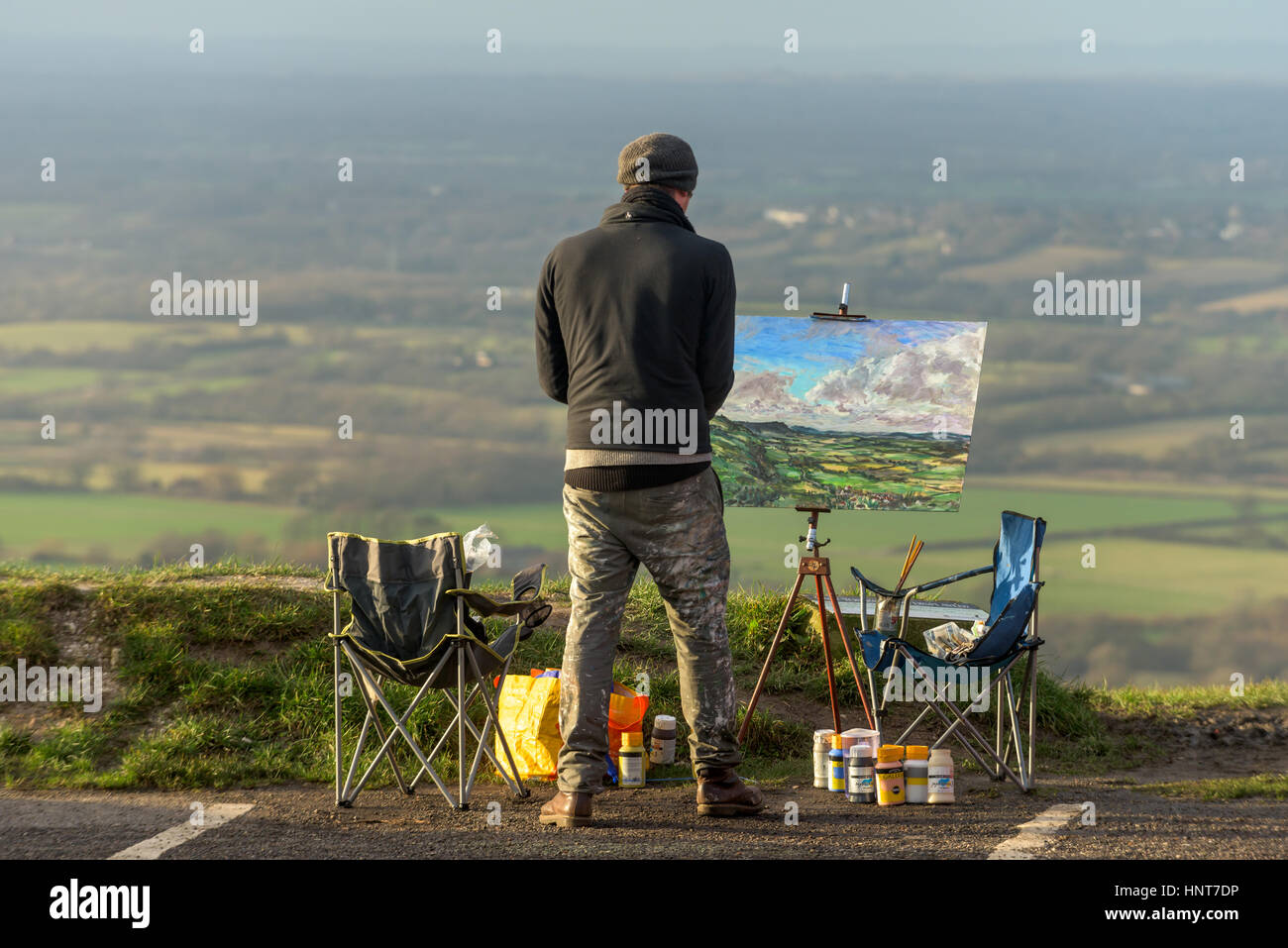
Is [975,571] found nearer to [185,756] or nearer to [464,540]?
[464,540]

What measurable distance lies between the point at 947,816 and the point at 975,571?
1091 mm

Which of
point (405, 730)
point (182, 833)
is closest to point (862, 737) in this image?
point (405, 730)

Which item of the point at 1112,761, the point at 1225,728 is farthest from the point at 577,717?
the point at 1225,728

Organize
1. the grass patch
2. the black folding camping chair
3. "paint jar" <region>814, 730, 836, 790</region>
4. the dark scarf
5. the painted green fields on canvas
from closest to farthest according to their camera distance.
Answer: the dark scarf, the black folding camping chair, "paint jar" <region>814, 730, 836, 790</region>, the painted green fields on canvas, the grass patch

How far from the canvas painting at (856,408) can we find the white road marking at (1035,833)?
1.43 m

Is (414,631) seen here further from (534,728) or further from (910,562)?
(910,562)

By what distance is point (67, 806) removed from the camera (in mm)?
4605

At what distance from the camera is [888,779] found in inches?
181

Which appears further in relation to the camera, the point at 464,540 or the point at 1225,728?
the point at 1225,728

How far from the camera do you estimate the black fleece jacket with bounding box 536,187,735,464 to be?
4125 millimetres

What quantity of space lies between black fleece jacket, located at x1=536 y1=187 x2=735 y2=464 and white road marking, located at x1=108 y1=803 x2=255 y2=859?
1749 mm

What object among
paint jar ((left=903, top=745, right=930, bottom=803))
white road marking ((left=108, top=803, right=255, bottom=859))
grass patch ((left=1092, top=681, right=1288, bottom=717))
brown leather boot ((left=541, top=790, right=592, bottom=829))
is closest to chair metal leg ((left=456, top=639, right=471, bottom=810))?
brown leather boot ((left=541, top=790, right=592, bottom=829))

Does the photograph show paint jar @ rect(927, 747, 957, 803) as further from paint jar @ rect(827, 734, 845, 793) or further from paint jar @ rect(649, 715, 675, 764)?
paint jar @ rect(649, 715, 675, 764)

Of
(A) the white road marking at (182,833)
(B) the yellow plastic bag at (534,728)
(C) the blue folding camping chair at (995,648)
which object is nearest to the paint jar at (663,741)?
(B) the yellow plastic bag at (534,728)
